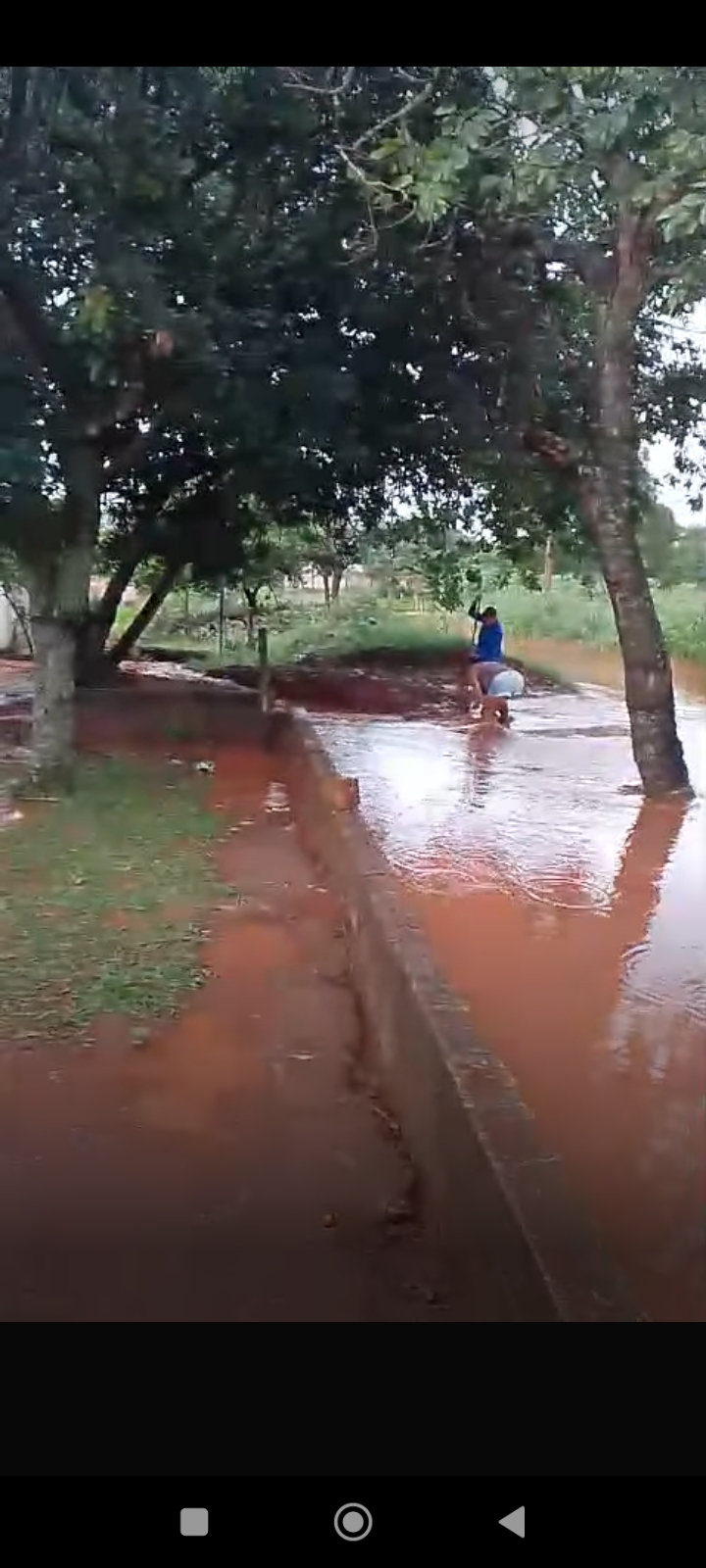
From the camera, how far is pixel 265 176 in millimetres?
3562

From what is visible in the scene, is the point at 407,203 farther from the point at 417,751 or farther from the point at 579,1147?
the point at 417,751

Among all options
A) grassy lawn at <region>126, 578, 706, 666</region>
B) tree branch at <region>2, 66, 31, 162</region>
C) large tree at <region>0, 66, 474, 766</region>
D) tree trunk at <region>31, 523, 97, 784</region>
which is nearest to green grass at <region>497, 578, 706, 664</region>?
grassy lawn at <region>126, 578, 706, 666</region>

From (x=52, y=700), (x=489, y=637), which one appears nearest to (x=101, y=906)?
(x=52, y=700)

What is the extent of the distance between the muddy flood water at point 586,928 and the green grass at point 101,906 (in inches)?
20.1

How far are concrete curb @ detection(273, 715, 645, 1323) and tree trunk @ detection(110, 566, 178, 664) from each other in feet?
14.6

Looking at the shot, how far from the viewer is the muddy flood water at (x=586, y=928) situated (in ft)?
4.96

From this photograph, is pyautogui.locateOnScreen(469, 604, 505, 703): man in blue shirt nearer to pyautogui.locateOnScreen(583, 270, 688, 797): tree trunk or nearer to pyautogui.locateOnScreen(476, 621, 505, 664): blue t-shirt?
pyautogui.locateOnScreen(476, 621, 505, 664): blue t-shirt

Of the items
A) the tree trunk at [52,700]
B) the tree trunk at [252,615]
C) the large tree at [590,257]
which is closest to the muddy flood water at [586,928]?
the large tree at [590,257]

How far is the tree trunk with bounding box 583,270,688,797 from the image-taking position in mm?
3854

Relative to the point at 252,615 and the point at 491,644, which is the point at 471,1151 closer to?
the point at 491,644

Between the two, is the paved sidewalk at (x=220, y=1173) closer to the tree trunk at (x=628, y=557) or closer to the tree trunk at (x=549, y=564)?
the tree trunk at (x=628, y=557)
